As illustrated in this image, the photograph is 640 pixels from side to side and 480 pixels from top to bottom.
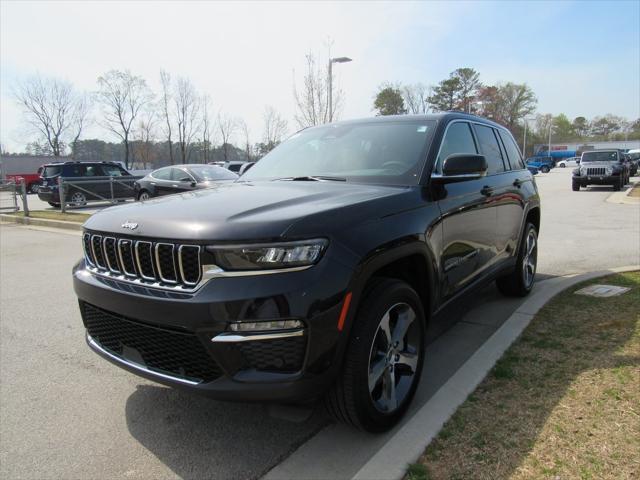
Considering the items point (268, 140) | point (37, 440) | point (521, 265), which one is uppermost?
point (268, 140)

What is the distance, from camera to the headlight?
2.15 meters

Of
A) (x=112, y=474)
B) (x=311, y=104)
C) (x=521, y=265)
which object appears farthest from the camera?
(x=311, y=104)

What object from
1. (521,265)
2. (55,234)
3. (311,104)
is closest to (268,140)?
(311,104)

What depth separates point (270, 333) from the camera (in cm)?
211

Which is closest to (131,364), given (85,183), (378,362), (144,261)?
(144,261)

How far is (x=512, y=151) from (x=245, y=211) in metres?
3.83

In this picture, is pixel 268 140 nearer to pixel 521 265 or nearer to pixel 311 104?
pixel 311 104

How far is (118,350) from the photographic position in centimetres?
264

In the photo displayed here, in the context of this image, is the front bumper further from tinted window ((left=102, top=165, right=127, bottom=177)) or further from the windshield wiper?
tinted window ((left=102, top=165, right=127, bottom=177))

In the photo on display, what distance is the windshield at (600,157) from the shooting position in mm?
21453

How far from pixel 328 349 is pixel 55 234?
1134cm

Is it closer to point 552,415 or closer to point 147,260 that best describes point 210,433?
point 147,260

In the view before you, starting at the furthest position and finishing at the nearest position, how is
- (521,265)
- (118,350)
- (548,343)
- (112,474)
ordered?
(521,265)
(548,343)
(118,350)
(112,474)

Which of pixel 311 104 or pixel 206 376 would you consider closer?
pixel 206 376
